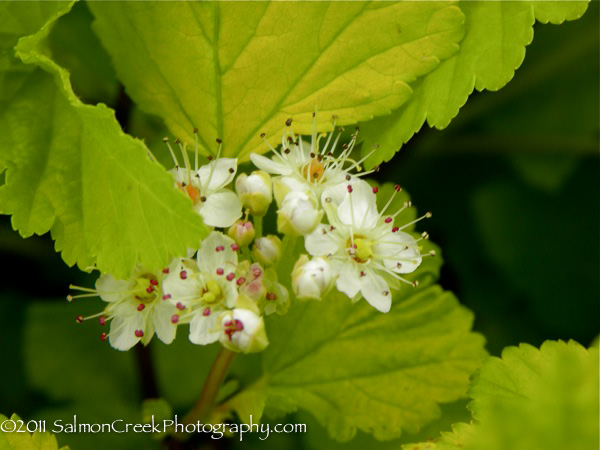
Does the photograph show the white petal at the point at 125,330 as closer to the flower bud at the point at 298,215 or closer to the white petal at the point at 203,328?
the white petal at the point at 203,328

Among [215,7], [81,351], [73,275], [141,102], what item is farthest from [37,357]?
[215,7]

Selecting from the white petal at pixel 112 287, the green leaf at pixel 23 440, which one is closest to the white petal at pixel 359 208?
the white petal at pixel 112 287

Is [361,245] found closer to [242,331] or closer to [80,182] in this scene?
[242,331]

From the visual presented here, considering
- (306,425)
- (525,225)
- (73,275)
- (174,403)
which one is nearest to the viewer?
(306,425)

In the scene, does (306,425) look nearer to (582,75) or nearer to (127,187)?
(127,187)

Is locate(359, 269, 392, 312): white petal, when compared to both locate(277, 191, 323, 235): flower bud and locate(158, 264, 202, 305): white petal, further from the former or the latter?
locate(158, 264, 202, 305): white petal
